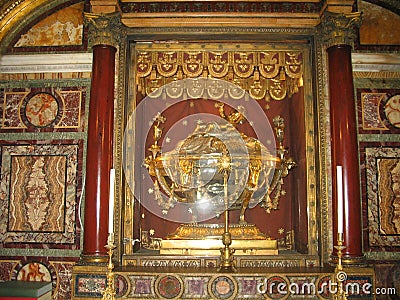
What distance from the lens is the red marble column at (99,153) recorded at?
410 cm

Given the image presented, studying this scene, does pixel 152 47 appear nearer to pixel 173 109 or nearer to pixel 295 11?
pixel 173 109

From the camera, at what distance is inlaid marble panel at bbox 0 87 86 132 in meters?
4.70

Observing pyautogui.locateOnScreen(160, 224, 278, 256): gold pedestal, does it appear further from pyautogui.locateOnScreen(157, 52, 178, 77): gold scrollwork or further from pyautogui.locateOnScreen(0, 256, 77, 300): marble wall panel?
pyautogui.locateOnScreen(157, 52, 178, 77): gold scrollwork

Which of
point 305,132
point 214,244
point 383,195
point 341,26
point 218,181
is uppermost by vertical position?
point 341,26

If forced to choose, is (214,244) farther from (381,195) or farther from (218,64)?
(218,64)

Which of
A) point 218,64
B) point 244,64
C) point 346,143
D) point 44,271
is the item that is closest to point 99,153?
point 44,271

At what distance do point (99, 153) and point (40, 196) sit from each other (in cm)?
89

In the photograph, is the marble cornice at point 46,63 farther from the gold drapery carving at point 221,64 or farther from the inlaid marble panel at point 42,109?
the gold drapery carving at point 221,64

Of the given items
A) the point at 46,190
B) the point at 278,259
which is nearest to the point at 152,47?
the point at 46,190

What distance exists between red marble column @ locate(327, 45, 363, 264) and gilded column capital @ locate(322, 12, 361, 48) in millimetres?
62

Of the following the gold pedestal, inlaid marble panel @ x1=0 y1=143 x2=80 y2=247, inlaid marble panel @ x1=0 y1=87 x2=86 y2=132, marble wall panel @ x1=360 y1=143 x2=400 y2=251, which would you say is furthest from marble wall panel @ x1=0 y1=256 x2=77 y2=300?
marble wall panel @ x1=360 y1=143 x2=400 y2=251

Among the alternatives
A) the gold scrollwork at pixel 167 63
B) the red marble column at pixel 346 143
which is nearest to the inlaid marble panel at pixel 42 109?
the gold scrollwork at pixel 167 63

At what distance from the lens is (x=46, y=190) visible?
4590 mm

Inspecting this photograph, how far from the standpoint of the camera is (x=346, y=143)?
4184 mm
